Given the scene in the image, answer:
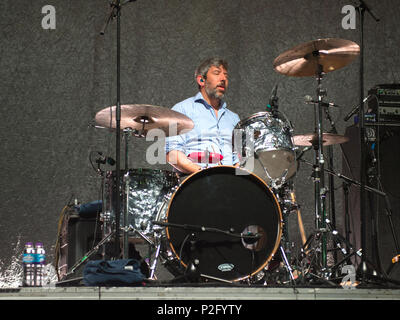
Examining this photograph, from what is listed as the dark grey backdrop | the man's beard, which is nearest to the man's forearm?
the man's beard

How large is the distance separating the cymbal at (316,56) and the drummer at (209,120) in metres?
0.47

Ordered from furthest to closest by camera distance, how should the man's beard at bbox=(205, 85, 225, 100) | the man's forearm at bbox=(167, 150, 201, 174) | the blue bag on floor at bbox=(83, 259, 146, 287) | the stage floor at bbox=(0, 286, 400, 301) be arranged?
the man's beard at bbox=(205, 85, 225, 100) → the man's forearm at bbox=(167, 150, 201, 174) → the blue bag on floor at bbox=(83, 259, 146, 287) → the stage floor at bbox=(0, 286, 400, 301)

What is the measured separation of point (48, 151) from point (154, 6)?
1648 millimetres

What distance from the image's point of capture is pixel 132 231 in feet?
12.1

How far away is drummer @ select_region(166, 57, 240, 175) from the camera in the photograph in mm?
3984

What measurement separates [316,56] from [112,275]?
2.02 m

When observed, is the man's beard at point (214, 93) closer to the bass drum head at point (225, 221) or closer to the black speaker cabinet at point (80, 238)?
the bass drum head at point (225, 221)

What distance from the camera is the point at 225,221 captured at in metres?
3.32

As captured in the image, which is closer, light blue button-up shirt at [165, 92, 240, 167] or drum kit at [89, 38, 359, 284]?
drum kit at [89, 38, 359, 284]

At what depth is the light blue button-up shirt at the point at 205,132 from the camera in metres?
4.01

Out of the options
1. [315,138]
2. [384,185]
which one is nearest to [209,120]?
[315,138]

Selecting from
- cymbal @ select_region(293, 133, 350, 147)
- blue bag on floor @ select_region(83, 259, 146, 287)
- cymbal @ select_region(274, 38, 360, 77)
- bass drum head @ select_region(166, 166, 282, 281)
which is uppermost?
cymbal @ select_region(274, 38, 360, 77)

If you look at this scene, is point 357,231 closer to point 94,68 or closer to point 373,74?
point 373,74

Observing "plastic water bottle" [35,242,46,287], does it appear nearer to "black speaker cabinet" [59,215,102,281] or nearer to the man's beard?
"black speaker cabinet" [59,215,102,281]
